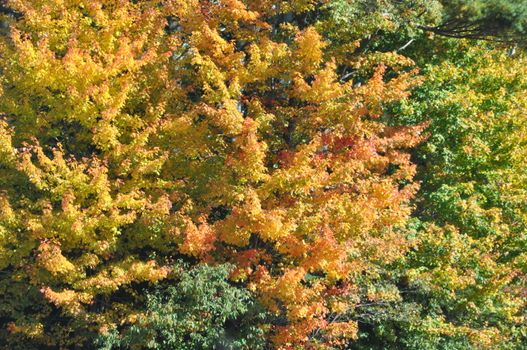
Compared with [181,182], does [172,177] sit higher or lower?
higher

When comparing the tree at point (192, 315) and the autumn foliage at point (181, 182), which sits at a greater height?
the autumn foliage at point (181, 182)

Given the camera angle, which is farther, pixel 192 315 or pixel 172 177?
pixel 172 177

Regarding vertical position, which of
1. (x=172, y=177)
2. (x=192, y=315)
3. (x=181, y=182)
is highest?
(x=172, y=177)

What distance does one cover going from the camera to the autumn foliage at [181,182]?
1296 cm

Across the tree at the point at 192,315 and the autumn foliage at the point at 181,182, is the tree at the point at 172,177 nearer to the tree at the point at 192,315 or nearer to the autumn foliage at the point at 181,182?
the autumn foliage at the point at 181,182

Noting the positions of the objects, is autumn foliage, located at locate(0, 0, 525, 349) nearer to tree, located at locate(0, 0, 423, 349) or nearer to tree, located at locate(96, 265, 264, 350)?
tree, located at locate(0, 0, 423, 349)

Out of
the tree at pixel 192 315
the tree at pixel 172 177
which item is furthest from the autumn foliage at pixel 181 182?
the tree at pixel 192 315

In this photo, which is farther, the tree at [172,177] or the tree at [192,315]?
the tree at [172,177]

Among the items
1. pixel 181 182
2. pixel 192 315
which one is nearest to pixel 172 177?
pixel 181 182

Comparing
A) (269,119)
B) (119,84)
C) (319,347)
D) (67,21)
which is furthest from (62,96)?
(319,347)

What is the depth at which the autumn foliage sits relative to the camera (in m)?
13.0

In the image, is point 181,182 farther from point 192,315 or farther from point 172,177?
point 192,315

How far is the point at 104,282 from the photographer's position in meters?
12.9

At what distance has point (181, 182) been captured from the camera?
46.6 feet
